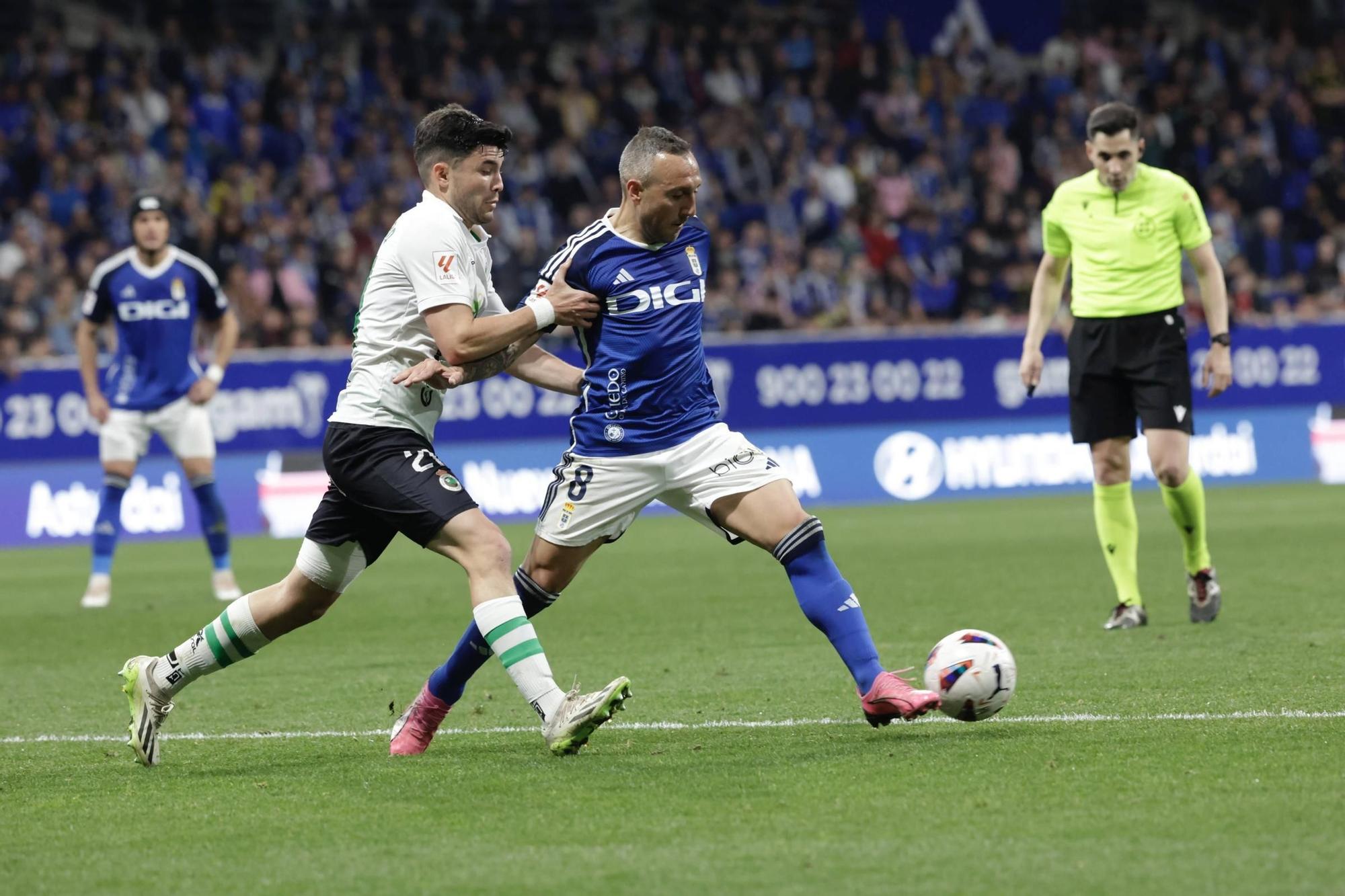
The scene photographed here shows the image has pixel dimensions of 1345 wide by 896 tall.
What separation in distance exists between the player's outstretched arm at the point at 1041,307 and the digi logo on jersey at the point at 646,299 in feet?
11.0

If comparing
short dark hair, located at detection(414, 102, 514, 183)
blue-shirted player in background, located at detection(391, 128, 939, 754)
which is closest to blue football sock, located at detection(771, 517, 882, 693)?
blue-shirted player in background, located at detection(391, 128, 939, 754)

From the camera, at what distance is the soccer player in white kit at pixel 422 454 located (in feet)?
19.4

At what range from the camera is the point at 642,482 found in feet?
20.9

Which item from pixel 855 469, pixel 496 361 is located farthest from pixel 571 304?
pixel 855 469

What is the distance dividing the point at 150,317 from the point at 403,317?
247 inches

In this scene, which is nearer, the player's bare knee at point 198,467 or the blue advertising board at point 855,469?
the player's bare knee at point 198,467

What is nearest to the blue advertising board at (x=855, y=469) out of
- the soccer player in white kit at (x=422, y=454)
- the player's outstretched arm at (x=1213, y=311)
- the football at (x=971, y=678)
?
the player's outstretched arm at (x=1213, y=311)

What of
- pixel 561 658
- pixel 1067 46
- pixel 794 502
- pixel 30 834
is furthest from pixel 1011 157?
pixel 30 834

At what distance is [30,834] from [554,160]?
1895 cm

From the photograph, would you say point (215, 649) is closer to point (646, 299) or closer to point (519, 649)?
point (519, 649)

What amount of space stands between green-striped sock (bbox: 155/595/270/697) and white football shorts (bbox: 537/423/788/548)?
1.01m

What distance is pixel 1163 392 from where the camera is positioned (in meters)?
9.23

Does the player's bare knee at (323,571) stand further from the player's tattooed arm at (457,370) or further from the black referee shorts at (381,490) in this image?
the player's tattooed arm at (457,370)

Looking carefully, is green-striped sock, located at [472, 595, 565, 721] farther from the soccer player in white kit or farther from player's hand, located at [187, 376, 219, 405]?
player's hand, located at [187, 376, 219, 405]
